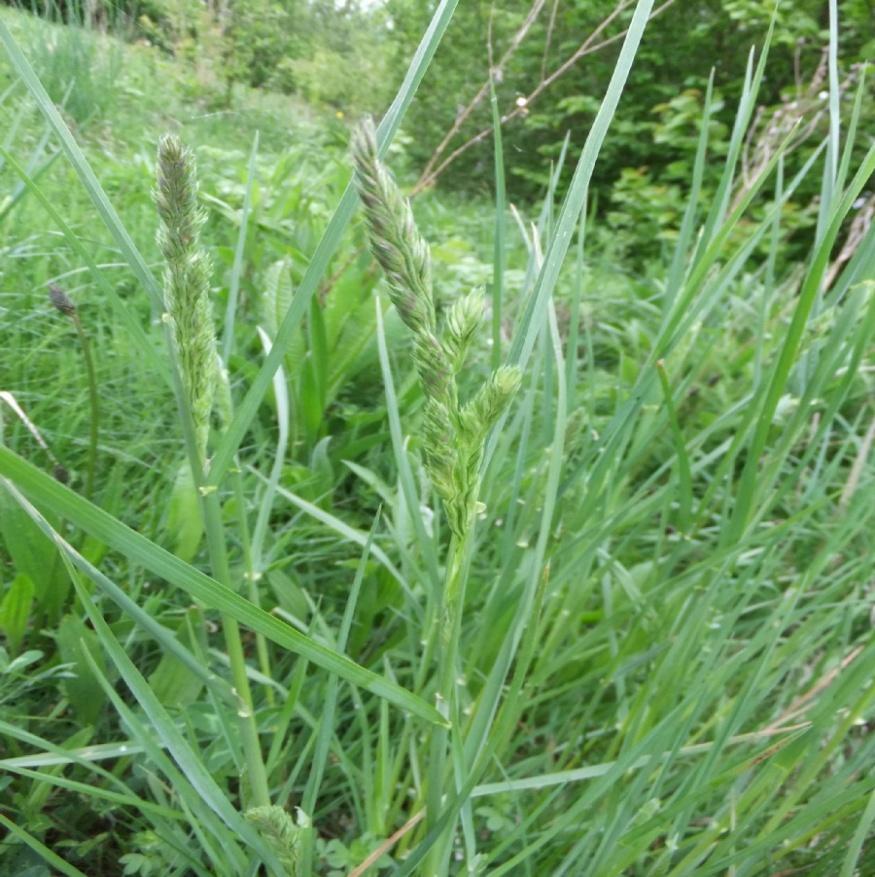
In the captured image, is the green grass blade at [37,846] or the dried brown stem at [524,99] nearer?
the green grass blade at [37,846]

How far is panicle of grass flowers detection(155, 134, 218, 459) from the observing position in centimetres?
31

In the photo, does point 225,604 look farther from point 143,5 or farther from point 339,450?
point 143,5

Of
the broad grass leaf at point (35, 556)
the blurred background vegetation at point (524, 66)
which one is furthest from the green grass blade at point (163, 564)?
the blurred background vegetation at point (524, 66)

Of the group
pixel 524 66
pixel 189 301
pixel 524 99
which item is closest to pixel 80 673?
pixel 189 301

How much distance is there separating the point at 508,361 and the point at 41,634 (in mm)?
546

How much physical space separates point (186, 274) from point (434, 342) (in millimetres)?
118

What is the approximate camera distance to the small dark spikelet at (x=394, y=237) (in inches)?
10.3

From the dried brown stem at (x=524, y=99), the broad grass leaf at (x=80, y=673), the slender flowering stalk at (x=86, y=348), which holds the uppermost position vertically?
the dried brown stem at (x=524, y=99)

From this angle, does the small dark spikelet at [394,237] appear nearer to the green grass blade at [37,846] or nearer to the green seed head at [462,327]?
the green seed head at [462,327]

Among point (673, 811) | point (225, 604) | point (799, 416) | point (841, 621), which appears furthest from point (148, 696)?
point (841, 621)

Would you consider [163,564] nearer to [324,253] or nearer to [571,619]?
[324,253]

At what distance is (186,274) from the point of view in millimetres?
325

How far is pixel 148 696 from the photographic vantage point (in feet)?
1.30

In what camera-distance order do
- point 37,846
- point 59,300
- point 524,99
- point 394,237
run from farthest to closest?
point 524,99 < point 59,300 < point 37,846 < point 394,237
